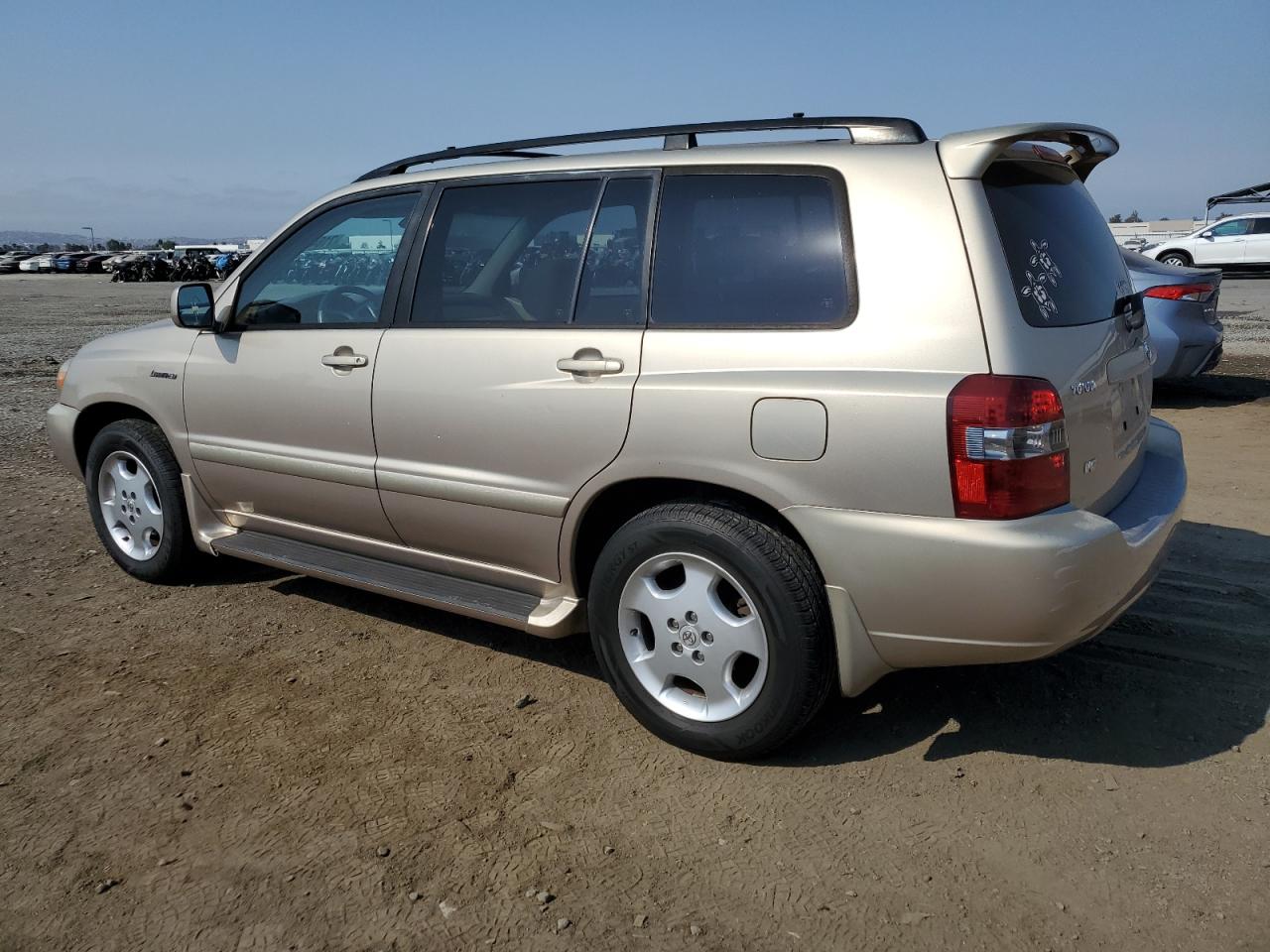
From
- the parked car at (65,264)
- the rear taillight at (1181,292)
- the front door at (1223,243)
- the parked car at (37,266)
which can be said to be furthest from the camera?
the parked car at (37,266)

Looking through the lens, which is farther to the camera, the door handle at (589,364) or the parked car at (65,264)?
the parked car at (65,264)

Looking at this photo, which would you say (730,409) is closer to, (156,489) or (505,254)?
(505,254)

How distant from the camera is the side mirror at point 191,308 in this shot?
14.5ft

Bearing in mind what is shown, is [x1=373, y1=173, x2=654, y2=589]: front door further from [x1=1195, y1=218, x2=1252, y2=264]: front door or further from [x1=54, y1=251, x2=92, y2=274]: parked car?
[x1=54, y1=251, x2=92, y2=274]: parked car

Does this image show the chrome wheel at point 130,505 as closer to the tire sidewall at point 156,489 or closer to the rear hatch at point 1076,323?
the tire sidewall at point 156,489

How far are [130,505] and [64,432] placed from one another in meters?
0.54

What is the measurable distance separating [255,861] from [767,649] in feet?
4.91

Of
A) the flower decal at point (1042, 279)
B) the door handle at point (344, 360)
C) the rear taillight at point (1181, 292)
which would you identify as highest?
the flower decal at point (1042, 279)

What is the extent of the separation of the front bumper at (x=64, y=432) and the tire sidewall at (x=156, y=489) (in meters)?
0.17

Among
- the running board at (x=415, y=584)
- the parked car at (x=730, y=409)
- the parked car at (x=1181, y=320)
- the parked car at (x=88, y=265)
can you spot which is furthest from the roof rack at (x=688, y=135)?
the parked car at (x=88, y=265)

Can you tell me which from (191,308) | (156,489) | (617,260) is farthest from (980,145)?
(156,489)

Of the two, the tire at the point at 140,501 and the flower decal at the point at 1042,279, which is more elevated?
the flower decal at the point at 1042,279

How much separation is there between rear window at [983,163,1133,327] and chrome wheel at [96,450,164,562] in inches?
146

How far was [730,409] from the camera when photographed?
3033 mm
